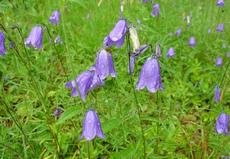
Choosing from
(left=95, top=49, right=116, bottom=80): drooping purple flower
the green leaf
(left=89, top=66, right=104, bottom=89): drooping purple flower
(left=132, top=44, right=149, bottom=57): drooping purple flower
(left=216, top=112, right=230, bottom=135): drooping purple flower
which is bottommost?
(left=216, top=112, right=230, bottom=135): drooping purple flower

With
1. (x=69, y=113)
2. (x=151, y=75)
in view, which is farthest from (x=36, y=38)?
(x=151, y=75)

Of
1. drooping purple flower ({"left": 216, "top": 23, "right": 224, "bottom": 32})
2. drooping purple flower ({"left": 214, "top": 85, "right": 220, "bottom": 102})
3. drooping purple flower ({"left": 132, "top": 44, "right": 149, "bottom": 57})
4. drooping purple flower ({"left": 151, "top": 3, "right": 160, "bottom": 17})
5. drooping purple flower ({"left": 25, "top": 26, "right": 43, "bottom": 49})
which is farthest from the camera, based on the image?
drooping purple flower ({"left": 216, "top": 23, "right": 224, "bottom": 32})

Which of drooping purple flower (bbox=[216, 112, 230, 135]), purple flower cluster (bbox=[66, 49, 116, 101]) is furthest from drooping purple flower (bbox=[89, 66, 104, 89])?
drooping purple flower (bbox=[216, 112, 230, 135])

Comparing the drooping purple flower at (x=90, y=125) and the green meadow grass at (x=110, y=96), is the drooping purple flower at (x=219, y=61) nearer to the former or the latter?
the green meadow grass at (x=110, y=96)

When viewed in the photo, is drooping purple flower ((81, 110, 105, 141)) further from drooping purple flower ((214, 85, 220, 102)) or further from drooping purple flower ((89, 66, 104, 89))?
drooping purple flower ((214, 85, 220, 102))

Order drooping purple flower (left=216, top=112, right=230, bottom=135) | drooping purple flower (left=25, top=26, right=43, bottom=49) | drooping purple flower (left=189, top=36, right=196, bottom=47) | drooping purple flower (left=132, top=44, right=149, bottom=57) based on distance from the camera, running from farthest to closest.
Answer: drooping purple flower (left=189, top=36, right=196, bottom=47) → drooping purple flower (left=25, top=26, right=43, bottom=49) → drooping purple flower (left=216, top=112, right=230, bottom=135) → drooping purple flower (left=132, top=44, right=149, bottom=57)

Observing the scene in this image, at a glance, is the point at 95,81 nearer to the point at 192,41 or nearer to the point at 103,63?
the point at 103,63
